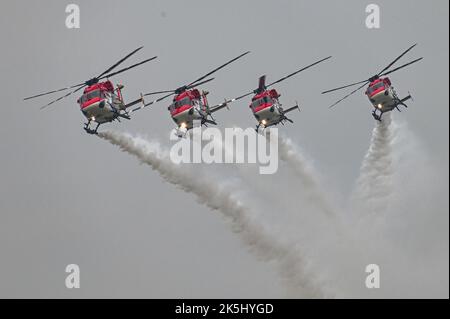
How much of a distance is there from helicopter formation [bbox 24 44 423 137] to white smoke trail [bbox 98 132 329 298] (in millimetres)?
2547

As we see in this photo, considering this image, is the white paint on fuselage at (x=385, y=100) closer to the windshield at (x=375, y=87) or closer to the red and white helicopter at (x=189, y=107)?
the windshield at (x=375, y=87)

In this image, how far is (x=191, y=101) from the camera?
77.2 metres

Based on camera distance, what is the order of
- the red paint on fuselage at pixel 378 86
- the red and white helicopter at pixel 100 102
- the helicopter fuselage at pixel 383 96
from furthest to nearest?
the red paint on fuselage at pixel 378 86, the helicopter fuselage at pixel 383 96, the red and white helicopter at pixel 100 102

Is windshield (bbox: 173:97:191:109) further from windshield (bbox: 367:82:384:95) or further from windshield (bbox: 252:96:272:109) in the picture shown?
windshield (bbox: 367:82:384:95)

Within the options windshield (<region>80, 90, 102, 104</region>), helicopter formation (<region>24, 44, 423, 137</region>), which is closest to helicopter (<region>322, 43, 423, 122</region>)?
helicopter formation (<region>24, 44, 423, 137</region>)

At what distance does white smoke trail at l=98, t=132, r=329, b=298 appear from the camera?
76.4 metres

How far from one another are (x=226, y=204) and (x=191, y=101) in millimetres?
7473

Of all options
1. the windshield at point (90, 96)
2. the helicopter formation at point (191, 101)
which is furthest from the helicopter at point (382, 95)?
the windshield at point (90, 96)

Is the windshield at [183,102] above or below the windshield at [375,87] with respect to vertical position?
below

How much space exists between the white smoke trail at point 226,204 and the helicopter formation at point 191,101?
2.55 meters

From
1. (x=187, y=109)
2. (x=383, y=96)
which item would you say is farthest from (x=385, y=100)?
(x=187, y=109)

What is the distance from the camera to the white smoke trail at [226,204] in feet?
251

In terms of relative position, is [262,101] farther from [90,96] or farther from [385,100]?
[90,96]
